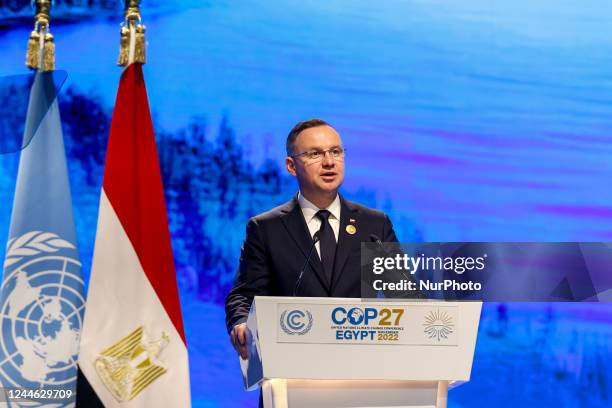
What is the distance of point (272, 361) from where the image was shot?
2.54m

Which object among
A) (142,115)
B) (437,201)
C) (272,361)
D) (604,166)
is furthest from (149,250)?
(604,166)

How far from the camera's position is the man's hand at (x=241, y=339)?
286 centimetres

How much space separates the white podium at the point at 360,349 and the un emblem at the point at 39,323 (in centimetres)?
86

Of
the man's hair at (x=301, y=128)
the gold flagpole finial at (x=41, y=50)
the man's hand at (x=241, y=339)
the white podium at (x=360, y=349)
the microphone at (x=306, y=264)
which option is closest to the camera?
the white podium at (x=360, y=349)

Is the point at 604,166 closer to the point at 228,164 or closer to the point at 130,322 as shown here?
the point at 228,164

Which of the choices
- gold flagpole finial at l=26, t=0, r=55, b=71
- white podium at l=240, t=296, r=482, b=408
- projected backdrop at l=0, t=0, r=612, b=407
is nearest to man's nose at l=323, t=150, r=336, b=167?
white podium at l=240, t=296, r=482, b=408

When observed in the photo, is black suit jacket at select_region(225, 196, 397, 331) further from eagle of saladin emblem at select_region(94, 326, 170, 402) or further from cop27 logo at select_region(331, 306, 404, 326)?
cop27 logo at select_region(331, 306, 404, 326)

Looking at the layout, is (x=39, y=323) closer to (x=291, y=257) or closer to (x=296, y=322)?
(x=291, y=257)

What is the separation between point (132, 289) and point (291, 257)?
21.6 inches

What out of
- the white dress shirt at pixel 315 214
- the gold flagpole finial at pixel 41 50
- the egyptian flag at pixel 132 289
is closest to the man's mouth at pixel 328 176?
the white dress shirt at pixel 315 214

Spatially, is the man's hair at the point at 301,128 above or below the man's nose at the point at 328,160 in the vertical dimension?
above

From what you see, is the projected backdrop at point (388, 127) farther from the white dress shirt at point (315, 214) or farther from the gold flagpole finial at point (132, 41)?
the gold flagpole finial at point (132, 41)

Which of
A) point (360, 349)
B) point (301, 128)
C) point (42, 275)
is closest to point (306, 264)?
point (301, 128)

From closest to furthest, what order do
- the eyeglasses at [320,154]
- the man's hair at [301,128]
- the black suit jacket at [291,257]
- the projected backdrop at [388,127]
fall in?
1. the black suit jacket at [291,257]
2. the eyeglasses at [320,154]
3. the man's hair at [301,128]
4. the projected backdrop at [388,127]
